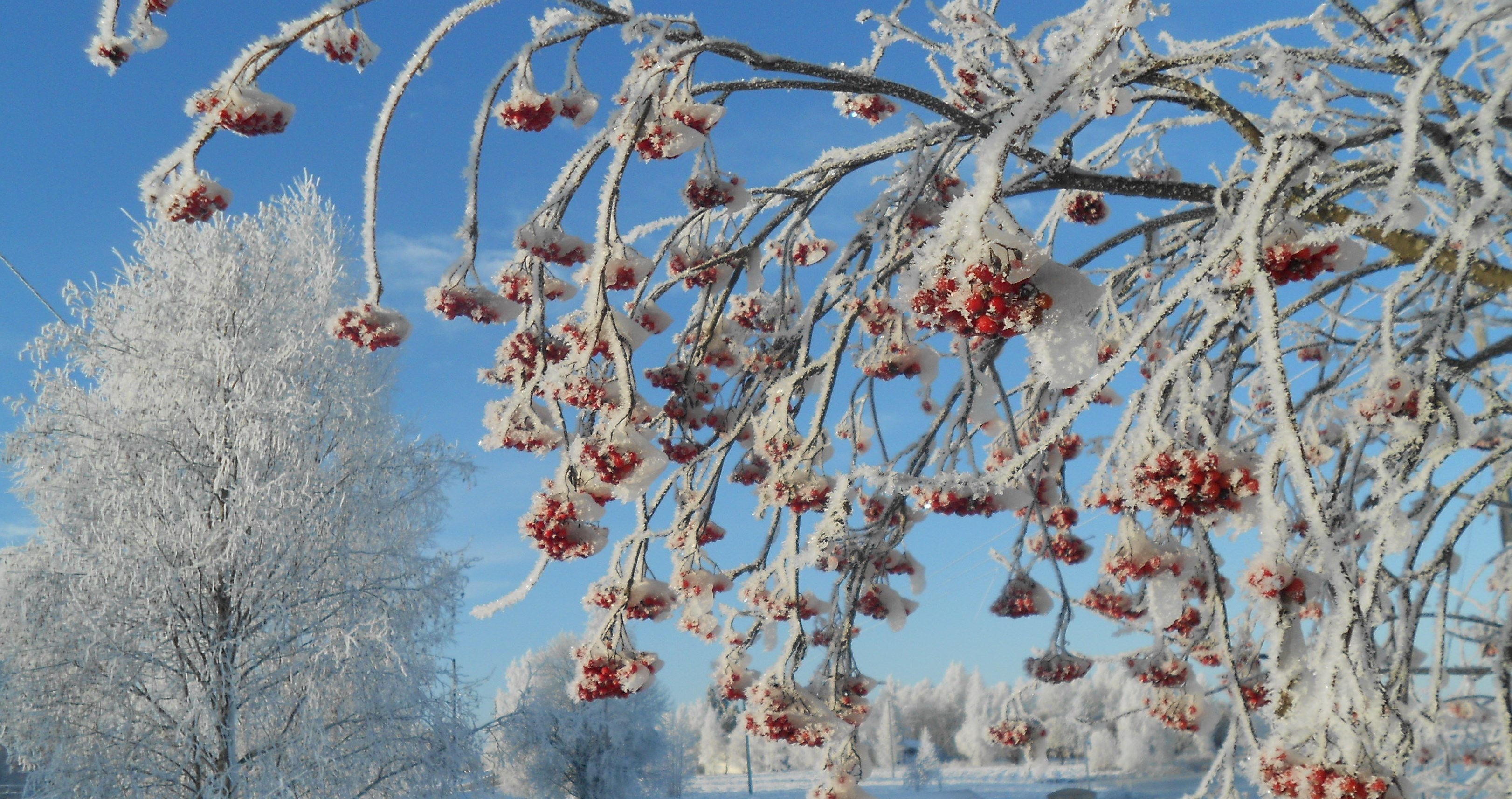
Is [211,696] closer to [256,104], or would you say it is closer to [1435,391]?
[256,104]

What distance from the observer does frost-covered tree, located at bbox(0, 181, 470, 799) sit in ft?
25.7

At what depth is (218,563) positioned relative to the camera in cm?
815

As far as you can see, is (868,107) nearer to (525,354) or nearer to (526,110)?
(526,110)

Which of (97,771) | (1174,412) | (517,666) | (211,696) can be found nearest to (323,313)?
(211,696)

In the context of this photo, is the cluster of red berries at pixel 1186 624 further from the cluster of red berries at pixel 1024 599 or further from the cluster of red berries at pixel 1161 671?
the cluster of red berries at pixel 1024 599

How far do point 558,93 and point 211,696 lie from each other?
8156mm

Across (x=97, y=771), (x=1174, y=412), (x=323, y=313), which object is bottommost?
(x=97, y=771)

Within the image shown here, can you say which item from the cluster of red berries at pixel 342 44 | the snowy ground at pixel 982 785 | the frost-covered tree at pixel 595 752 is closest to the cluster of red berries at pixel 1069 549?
the cluster of red berries at pixel 342 44

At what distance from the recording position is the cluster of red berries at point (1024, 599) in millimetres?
2211

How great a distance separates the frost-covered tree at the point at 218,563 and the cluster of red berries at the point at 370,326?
6.80m

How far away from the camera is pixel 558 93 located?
1.68 m

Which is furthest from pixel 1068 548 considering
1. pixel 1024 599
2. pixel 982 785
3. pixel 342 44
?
pixel 982 785

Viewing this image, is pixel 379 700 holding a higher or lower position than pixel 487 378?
lower

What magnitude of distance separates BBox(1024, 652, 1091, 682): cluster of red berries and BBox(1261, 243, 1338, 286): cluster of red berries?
1.23m
